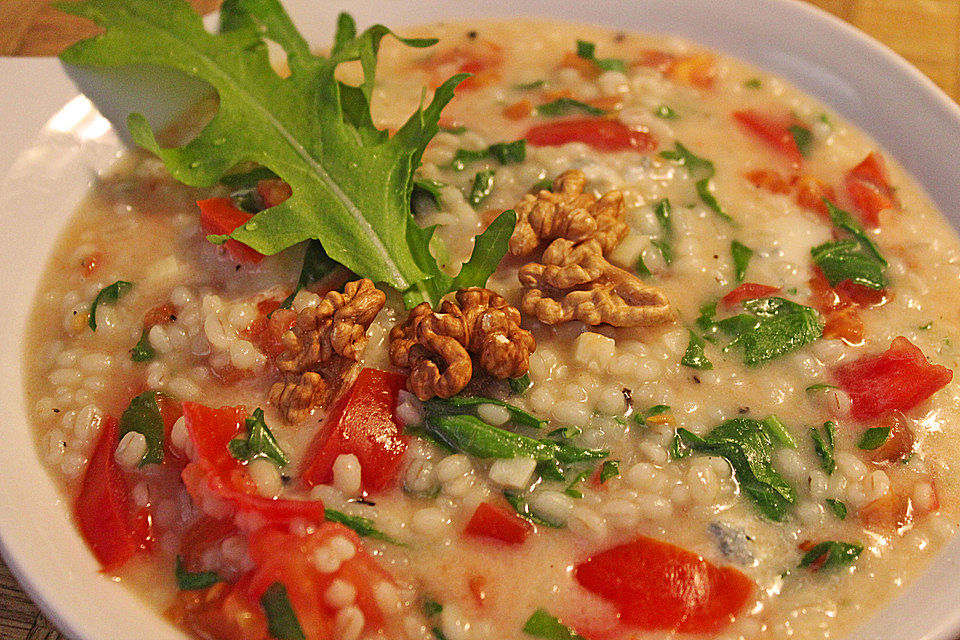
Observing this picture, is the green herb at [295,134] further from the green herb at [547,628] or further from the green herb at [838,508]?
the green herb at [838,508]

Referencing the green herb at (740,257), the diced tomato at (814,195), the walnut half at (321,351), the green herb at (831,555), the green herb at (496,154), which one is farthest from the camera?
the green herb at (496,154)

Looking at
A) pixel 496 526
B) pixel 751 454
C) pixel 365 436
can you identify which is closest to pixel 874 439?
pixel 751 454

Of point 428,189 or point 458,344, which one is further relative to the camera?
point 428,189

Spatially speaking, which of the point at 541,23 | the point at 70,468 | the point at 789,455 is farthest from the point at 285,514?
the point at 541,23

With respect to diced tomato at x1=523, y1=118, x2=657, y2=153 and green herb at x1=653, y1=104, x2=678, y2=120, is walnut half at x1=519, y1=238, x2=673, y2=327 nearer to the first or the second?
diced tomato at x1=523, y1=118, x2=657, y2=153

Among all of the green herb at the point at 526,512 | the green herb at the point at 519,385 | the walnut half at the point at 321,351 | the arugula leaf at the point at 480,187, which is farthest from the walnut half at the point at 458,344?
the arugula leaf at the point at 480,187

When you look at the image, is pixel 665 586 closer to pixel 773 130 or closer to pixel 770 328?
pixel 770 328

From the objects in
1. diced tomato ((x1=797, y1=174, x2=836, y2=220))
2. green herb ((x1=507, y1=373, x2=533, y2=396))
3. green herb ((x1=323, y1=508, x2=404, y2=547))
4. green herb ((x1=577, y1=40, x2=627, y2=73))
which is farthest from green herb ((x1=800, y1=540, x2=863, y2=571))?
green herb ((x1=577, y1=40, x2=627, y2=73))
